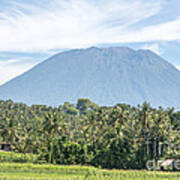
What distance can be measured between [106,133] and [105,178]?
19.3 m

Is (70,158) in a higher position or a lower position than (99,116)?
lower

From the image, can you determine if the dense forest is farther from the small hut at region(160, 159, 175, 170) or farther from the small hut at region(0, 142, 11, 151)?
the small hut at region(0, 142, 11, 151)

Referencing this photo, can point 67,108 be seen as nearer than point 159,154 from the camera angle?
No

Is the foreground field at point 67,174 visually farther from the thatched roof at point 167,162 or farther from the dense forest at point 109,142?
the dense forest at point 109,142

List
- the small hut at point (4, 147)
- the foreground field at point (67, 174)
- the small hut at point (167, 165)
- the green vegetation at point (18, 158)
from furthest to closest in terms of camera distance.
A: the small hut at point (4, 147), the green vegetation at point (18, 158), the small hut at point (167, 165), the foreground field at point (67, 174)

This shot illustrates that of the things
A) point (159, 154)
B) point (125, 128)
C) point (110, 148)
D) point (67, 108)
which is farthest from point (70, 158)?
point (67, 108)

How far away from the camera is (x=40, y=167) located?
2206 inches

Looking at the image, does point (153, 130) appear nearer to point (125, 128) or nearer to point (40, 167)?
point (125, 128)

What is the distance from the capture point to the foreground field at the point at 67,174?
47.6 m

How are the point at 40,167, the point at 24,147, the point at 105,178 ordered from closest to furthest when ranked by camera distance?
the point at 105,178 → the point at 40,167 → the point at 24,147

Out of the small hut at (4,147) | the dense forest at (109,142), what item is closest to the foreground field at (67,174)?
the dense forest at (109,142)

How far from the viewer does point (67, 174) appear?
52.7 meters

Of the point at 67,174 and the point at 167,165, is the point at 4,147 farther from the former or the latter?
the point at 167,165

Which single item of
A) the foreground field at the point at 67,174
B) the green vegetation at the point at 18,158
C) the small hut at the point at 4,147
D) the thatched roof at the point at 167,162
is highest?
the small hut at the point at 4,147
